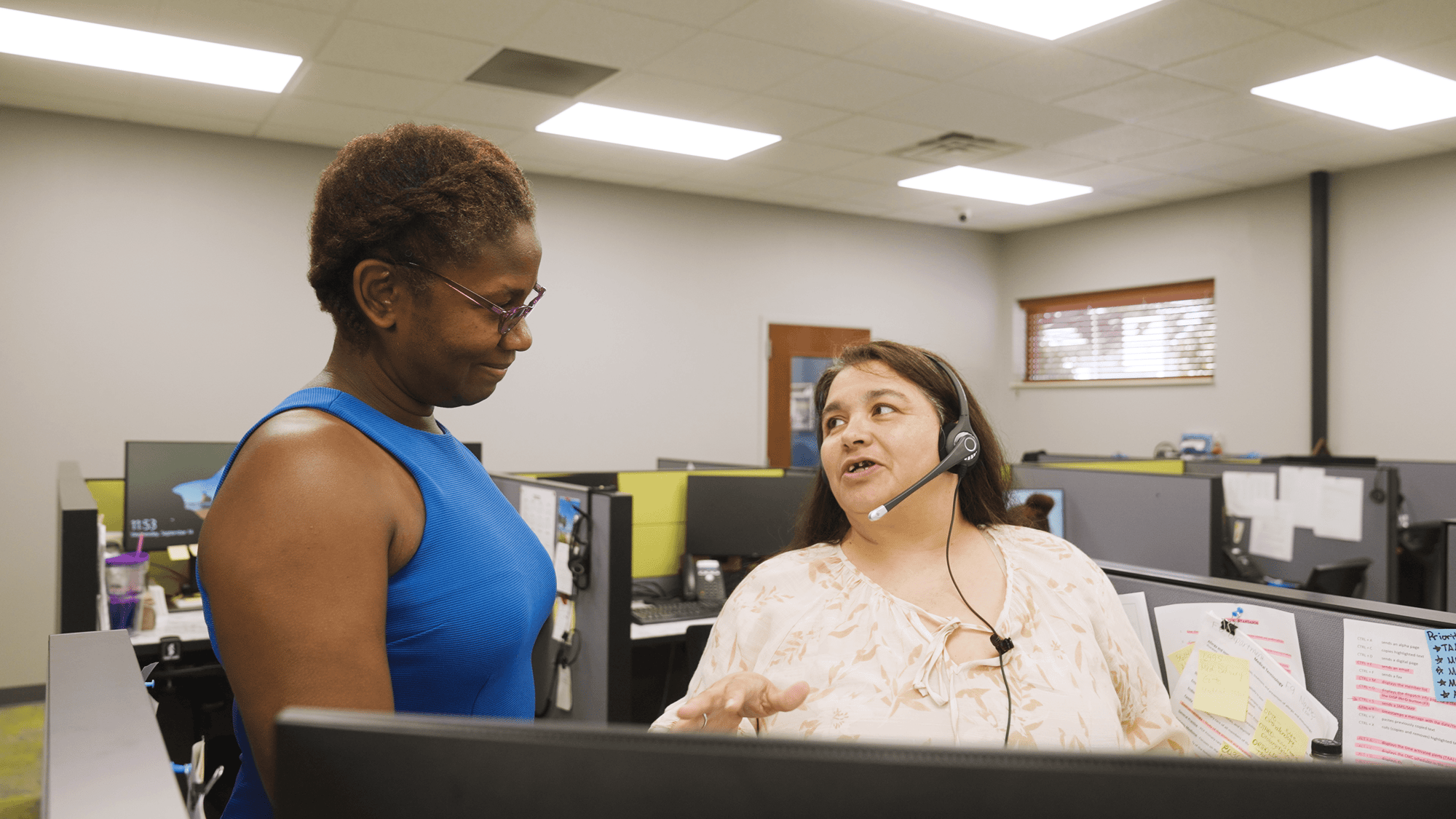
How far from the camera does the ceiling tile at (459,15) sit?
3053 mm

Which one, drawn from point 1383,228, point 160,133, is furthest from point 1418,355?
point 160,133

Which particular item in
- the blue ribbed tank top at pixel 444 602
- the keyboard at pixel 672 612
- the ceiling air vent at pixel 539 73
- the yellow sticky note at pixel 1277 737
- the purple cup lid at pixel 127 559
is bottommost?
the keyboard at pixel 672 612

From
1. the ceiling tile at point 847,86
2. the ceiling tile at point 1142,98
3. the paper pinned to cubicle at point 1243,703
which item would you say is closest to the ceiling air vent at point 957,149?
the ceiling tile at point 1142,98

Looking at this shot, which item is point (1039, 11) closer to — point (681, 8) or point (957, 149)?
point (681, 8)

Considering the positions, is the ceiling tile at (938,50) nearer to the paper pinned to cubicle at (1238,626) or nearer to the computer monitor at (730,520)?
the computer monitor at (730,520)

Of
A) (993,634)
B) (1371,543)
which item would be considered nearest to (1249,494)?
(1371,543)

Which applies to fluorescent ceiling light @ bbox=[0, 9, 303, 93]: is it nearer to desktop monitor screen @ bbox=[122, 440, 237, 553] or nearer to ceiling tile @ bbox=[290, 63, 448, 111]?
ceiling tile @ bbox=[290, 63, 448, 111]

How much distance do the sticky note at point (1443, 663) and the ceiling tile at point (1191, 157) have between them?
431cm

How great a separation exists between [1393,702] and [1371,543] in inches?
112

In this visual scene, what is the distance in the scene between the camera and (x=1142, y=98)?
13.0ft

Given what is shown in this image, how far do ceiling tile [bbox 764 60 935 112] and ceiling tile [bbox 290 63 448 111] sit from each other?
151cm

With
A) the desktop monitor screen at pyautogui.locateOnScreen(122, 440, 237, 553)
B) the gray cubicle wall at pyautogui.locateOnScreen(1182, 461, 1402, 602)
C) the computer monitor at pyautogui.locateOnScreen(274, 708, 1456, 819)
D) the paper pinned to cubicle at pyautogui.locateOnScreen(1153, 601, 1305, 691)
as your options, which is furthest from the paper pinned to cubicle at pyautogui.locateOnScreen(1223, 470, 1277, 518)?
the desktop monitor screen at pyautogui.locateOnScreen(122, 440, 237, 553)

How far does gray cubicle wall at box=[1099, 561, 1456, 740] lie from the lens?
104 centimetres

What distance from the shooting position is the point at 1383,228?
5.00 m
